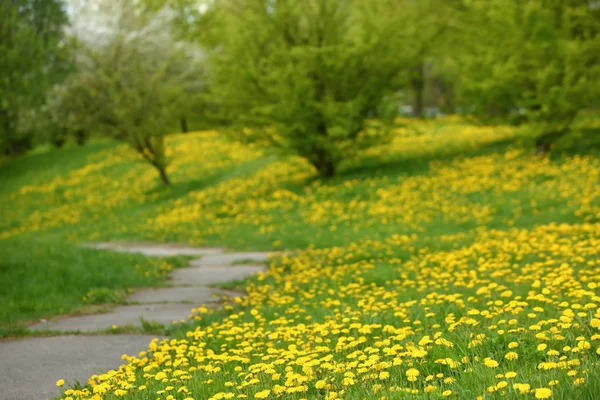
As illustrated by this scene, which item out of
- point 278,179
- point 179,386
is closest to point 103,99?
point 278,179

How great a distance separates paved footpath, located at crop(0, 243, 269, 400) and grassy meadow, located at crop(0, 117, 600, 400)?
401 mm

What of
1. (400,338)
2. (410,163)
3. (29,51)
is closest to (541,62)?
(410,163)

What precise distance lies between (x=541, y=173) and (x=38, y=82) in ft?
41.8

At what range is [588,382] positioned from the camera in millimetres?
3379

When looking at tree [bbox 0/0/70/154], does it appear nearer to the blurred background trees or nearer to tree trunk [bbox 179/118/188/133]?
the blurred background trees

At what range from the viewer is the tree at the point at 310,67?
19328 mm

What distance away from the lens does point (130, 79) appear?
91.9 feet

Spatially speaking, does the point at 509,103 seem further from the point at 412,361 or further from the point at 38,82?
the point at 412,361

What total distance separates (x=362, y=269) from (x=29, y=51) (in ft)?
21.3

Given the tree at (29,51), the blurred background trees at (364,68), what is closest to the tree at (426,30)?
the blurred background trees at (364,68)

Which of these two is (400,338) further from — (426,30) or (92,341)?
(426,30)

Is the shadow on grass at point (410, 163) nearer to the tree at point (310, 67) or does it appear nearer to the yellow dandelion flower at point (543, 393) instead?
the tree at point (310, 67)

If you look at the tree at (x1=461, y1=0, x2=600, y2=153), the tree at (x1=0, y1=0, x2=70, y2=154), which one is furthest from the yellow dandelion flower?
the tree at (x1=461, y1=0, x2=600, y2=153)

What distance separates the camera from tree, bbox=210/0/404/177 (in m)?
19.3
